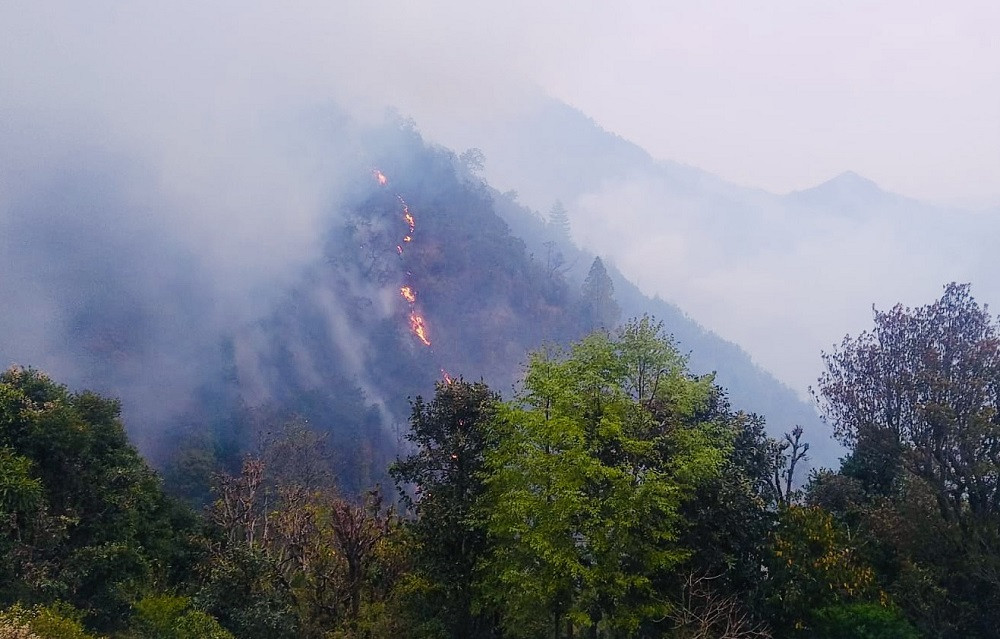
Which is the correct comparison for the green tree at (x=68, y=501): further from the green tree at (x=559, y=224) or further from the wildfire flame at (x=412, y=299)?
the green tree at (x=559, y=224)

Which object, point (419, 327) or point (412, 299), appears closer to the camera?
point (419, 327)

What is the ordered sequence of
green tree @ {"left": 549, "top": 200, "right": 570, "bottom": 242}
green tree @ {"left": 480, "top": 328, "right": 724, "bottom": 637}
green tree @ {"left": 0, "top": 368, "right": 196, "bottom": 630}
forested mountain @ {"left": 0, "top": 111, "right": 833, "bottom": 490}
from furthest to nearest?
1. green tree @ {"left": 549, "top": 200, "right": 570, "bottom": 242}
2. forested mountain @ {"left": 0, "top": 111, "right": 833, "bottom": 490}
3. green tree @ {"left": 480, "top": 328, "right": 724, "bottom": 637}
4. green tree @ {"left": 0, "top": 368, "right": 196, "bottom": 630}

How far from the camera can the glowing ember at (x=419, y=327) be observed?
4796 inches

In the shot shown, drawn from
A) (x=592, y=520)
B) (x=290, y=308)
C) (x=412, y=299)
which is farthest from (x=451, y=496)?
(x=412, y=299)

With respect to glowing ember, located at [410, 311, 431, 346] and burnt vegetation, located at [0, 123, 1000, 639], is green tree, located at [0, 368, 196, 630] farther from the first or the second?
glowing ember, located at [410, 311, 431, 346]

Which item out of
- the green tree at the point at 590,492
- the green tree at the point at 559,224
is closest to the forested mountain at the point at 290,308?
the green tree at the point at 559,224

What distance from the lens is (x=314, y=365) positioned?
353 ft

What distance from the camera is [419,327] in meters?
123

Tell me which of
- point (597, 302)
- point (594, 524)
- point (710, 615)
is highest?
point (597, 302)

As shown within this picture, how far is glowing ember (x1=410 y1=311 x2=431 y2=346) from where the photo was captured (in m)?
122

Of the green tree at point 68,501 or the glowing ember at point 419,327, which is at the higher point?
the glowing ember at point 419,327

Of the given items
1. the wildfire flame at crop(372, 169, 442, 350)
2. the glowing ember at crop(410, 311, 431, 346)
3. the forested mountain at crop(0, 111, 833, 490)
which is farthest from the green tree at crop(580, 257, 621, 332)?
the wildfire flame at crop(372, 169, 442, 350)

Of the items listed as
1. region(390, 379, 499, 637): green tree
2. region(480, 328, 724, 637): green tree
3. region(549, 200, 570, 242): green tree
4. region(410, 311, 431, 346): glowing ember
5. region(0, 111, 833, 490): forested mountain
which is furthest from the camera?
region(549, 200, 570, 242): green tree

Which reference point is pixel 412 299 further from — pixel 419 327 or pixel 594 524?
pixel 594 524
